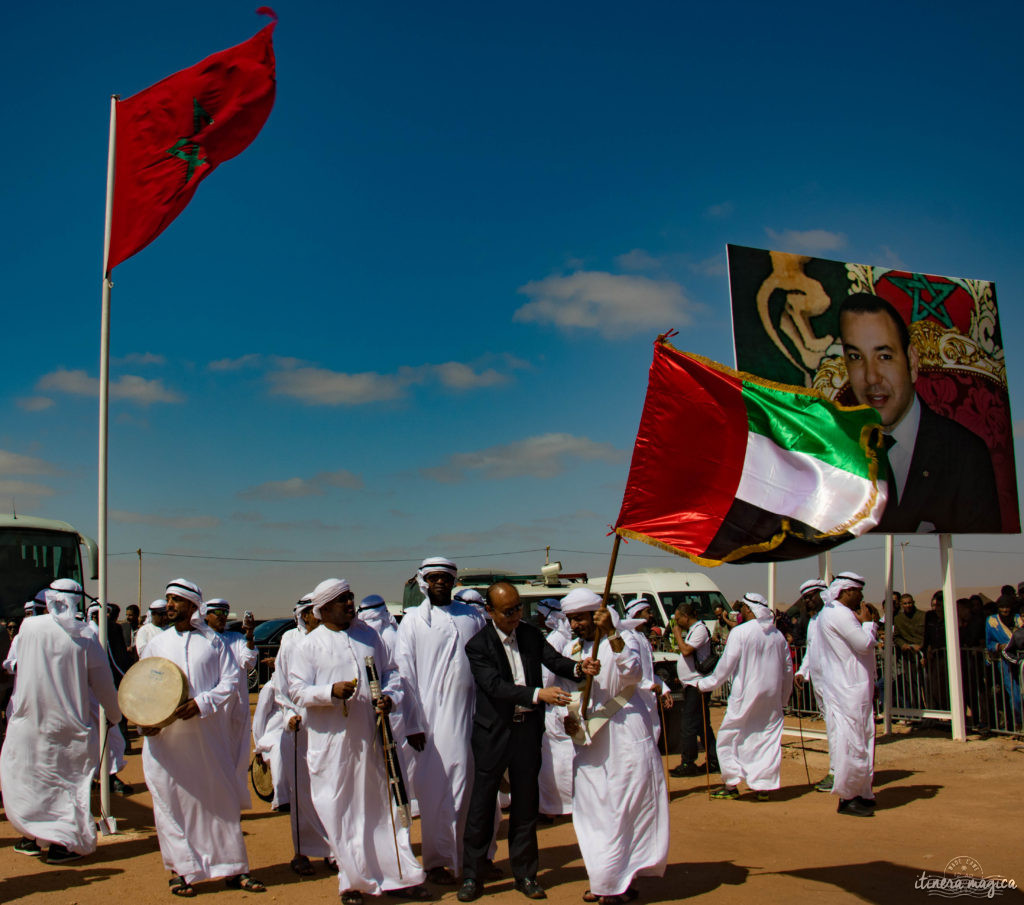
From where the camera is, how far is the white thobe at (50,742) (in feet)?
22.1

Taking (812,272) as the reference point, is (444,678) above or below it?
below

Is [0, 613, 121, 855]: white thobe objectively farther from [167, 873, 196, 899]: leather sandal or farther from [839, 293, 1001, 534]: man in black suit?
[839, 293, 1001, 534]: man in black suit

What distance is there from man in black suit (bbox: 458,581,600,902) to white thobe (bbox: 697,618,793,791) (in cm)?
362

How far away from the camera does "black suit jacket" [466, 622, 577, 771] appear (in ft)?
18.8

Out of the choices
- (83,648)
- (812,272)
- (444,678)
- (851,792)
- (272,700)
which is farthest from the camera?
(812,272)

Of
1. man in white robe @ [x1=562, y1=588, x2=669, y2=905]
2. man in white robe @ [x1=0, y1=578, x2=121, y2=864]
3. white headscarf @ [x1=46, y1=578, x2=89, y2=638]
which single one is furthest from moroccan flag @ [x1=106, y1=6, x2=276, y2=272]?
man in white robe @ [x1=562, y1=588, x2=669, y2=905]

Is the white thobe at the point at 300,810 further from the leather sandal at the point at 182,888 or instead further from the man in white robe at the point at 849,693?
the man in white robe at the point at 849,693

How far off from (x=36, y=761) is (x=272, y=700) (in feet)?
8.13

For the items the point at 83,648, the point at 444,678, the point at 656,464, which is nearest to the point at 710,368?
the point at 656,464

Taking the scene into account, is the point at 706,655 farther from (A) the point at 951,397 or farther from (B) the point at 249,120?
(B) the point at 249,120

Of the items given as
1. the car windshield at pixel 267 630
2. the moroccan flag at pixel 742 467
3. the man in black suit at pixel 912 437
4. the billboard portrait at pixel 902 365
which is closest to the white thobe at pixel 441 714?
the moroccan flag at pixel 742 467

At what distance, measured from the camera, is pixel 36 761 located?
267 inches

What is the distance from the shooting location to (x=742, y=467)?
18.1ft

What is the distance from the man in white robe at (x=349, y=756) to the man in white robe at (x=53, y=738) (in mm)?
2062
